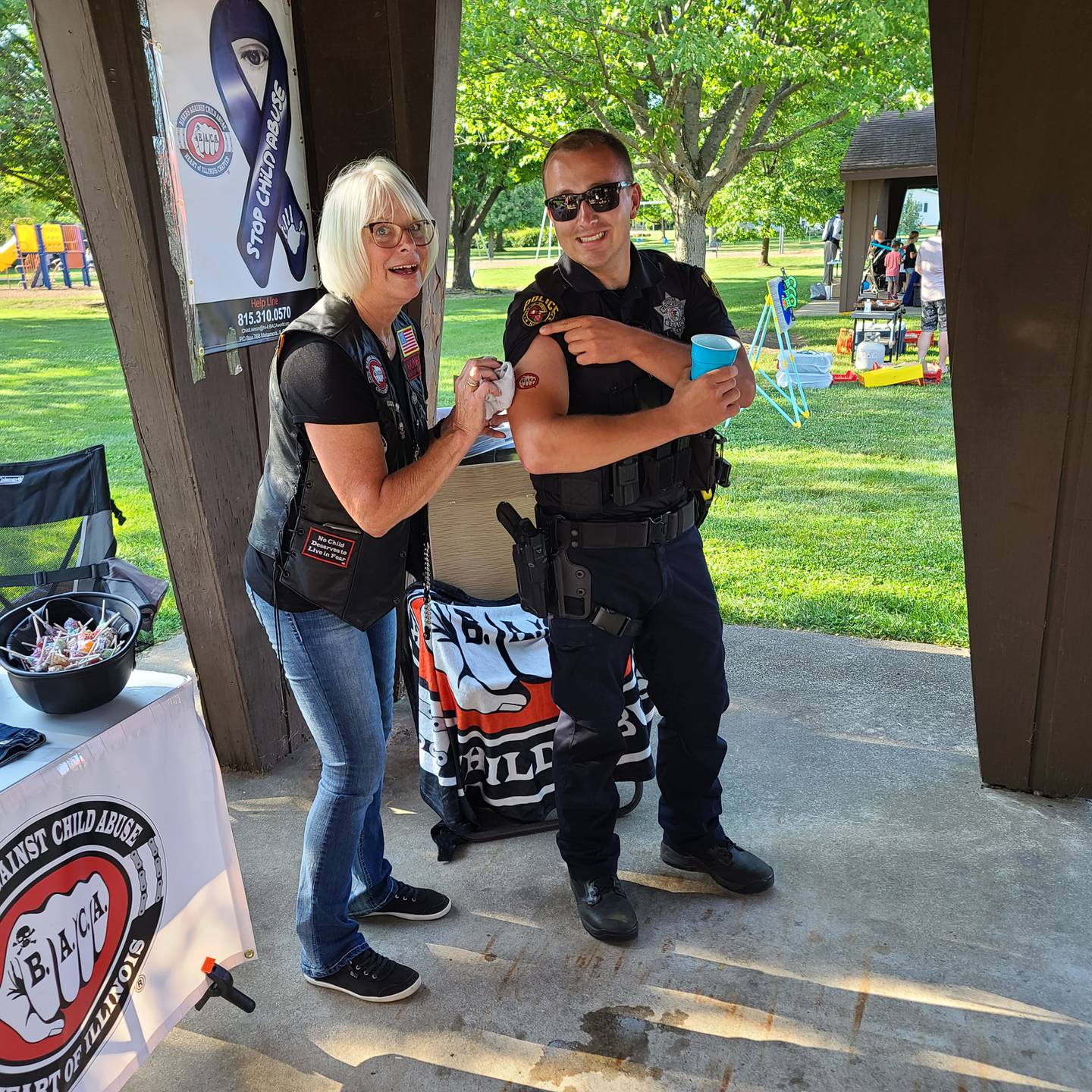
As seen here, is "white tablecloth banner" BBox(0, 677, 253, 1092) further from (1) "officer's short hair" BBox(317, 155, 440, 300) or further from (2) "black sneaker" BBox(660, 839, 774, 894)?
(2) "black sneaker" BBox(660, 839, 774, 894)

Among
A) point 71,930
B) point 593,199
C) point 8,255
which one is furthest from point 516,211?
point 71,930

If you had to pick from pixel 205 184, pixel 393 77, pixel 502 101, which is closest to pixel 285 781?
pixel 205 184

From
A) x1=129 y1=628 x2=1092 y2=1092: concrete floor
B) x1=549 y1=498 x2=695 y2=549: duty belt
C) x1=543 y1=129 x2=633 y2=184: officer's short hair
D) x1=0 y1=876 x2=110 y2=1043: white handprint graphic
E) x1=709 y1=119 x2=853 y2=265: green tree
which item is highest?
x1=709 y1=119 x2=853 y2=265: green tree

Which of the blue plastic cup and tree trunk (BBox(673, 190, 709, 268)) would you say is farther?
tree trunk (BBox(673, 190, 709, 268))

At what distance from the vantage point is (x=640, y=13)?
1301 centimetres

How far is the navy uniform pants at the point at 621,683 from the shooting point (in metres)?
2.58

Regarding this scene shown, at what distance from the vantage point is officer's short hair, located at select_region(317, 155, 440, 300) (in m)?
2.01

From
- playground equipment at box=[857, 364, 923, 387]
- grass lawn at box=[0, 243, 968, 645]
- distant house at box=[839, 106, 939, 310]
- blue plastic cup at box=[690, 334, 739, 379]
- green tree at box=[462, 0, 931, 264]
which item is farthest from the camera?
distant house at box=[839, 106, 939, 310]

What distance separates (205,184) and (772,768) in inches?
104

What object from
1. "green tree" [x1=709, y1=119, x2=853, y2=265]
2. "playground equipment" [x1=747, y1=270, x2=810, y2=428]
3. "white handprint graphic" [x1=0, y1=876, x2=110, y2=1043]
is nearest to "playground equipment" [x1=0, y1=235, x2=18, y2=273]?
"green tree" [x1=709, y1=119, x2=853, y2=265]

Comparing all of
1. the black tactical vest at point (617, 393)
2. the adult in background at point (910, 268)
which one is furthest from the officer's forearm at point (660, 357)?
the adult in background at point (910, 268)

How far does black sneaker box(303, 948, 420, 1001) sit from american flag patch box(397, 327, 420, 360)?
1.51 m

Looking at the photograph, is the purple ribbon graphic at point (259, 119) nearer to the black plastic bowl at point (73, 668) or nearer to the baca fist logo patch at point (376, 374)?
the baca fist logo patch at point (376, 374)

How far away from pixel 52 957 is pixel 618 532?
5.01 feet
